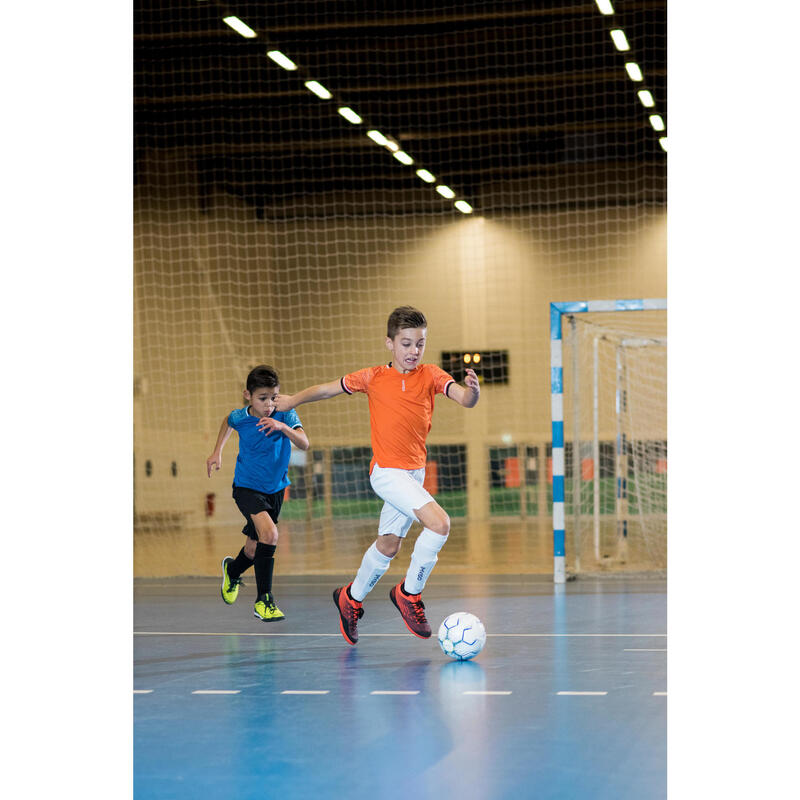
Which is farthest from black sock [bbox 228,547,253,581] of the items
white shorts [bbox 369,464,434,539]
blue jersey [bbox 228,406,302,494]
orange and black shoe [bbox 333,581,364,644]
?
white shorts [bbox 369,464,434,539]

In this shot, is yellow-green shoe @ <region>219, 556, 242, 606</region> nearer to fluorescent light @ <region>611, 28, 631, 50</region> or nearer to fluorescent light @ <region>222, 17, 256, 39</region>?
fluorescent light @ <region>222, 17, 256, 39</region>

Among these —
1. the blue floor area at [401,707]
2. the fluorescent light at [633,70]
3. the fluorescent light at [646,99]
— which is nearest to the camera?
the blue floor area at [401,707]

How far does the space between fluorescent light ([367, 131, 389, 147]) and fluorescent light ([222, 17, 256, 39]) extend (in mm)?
4446

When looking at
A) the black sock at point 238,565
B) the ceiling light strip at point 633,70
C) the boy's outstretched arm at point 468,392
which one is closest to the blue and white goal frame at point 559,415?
the black sock at point 238,565

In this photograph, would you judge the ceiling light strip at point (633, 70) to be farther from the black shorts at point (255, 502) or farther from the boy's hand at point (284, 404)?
the boy's hand at point (284, 404)

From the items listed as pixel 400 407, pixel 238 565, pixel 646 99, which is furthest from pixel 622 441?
pixel 646 99

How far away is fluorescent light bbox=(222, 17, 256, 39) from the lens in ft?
34.8

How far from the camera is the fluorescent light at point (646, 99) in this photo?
45.4ft

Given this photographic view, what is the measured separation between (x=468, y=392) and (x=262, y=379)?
1.61 metres

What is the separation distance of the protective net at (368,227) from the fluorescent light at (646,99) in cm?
15
